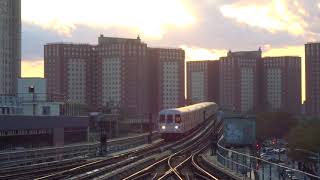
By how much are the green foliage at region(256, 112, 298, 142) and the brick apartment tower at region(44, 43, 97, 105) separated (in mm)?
62814

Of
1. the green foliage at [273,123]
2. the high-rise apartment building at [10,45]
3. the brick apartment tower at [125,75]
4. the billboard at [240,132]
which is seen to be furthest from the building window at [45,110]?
the brick apartment tower at [125,75]

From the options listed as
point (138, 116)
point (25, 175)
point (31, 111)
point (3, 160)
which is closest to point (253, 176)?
point (25, 175)

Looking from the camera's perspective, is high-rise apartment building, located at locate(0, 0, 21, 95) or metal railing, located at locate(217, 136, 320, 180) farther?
high-rise apartment building, located at locate(0, 0, 21, 95)

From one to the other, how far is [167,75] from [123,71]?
19546mm

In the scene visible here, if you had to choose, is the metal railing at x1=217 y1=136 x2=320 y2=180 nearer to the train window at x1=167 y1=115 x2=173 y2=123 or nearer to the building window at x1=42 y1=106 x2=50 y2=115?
the train window at x1=167 y1=115 x2=173 y2=123

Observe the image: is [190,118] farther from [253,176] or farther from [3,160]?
[253,176]

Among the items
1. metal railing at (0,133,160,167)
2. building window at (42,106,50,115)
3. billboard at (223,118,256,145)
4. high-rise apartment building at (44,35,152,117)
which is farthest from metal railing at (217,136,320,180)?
high-rise apartment building at (44,35,152,117)

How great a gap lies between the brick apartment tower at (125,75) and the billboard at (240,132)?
118532 mm

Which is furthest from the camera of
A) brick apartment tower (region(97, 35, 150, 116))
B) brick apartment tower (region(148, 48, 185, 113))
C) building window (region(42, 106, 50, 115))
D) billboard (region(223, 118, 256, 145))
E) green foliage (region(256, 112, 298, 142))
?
brick apartment tower (region(148, 48, 185, 113))

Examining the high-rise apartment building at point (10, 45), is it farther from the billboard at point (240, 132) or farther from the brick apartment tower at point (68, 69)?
the billboard at point (240, 132)

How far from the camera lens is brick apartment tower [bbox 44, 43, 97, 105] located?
7003 inches

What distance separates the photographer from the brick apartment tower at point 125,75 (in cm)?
17288

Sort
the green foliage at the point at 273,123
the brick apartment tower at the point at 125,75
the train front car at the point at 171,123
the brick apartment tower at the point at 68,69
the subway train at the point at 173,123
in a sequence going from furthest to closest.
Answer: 1. the brick apartment tower at the point at 68,69
2. the brick apartment tower at the point at 125,75
3. the green foliage at the point at 273,123
4. the subway train at the point at 173,123
5. the train front car at the point at 171,123

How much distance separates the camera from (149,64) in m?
188
